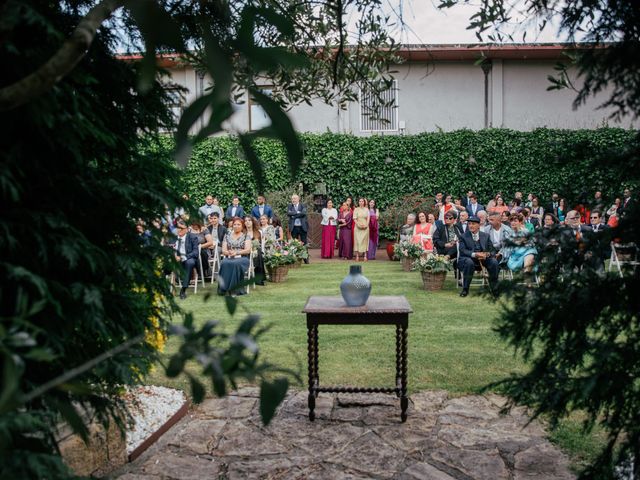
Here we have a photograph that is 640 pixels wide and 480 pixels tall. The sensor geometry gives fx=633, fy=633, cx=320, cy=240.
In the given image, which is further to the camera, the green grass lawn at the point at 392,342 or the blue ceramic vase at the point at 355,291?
the green grass lawn at the point at 392,342

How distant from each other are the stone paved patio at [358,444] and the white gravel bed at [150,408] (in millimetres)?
134

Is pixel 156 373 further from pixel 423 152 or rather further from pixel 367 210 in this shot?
pixel 423 152

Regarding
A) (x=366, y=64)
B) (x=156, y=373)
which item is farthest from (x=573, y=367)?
(x=156, y=373)

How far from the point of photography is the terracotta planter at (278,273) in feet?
45.3

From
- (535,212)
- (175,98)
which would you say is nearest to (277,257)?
(535,212)

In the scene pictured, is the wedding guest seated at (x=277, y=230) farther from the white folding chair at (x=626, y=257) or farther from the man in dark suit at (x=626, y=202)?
the white folding chair at (x=626, y=257)

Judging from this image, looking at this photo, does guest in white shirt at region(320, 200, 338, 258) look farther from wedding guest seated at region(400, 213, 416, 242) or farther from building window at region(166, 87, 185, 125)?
building window at region(166, 87, 185, 125)

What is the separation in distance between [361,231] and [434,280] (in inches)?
250

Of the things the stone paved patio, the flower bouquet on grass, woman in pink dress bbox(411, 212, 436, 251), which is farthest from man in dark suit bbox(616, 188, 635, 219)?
woman in pink dress bbox(411, 212, 436, 251)

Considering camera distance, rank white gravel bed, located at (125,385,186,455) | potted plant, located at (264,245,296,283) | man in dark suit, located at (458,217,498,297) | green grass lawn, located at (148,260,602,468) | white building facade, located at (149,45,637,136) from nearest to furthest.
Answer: white gravel bed, located at (125,385,186,455) < green grass lawn, located at (148,260,602,468) < man in dark suit, located at (458,217,498,297) < potted plant, located at (264,245,296,283) < white building facade, located at (149,45,637,136)

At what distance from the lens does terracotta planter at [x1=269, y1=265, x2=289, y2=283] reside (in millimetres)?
13805

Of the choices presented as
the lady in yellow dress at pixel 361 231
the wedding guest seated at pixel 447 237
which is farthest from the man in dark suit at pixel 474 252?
the lady in yellow dress at pixel 361 231

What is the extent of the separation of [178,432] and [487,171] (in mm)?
17786

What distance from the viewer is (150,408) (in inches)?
217
